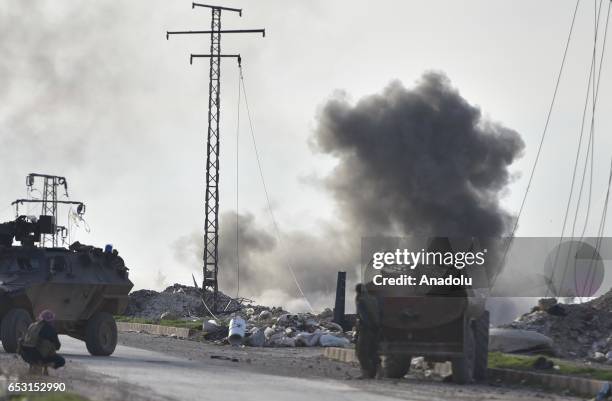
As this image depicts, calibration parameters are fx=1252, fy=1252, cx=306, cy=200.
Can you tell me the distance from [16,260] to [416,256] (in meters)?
9.20

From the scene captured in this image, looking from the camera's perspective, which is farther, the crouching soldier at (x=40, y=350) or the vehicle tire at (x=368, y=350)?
the vehicle tire at (x=368, y=350)

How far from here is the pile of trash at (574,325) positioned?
32.3 meters

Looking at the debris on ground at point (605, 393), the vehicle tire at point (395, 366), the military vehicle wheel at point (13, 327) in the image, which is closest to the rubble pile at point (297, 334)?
the vehicle tire at point (395, 366)

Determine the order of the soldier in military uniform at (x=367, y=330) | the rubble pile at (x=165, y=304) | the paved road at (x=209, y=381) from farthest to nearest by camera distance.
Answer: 1. the rubble pile at (x=165, y=304)
2. the soldier in military uniform at (x=367, y=330)
3. the paved road at (x=209, y=381)

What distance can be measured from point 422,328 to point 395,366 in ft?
5.92

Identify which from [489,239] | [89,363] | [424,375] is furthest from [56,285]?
[489,239]

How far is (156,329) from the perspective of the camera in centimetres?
4947

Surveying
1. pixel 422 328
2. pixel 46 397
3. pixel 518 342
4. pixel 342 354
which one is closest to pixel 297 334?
pixel 342 354

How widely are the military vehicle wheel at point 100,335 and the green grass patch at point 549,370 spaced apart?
8615 mm

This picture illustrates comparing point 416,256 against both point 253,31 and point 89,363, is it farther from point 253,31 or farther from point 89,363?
point 253,31

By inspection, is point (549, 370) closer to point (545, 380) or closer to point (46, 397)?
point (545, 380)

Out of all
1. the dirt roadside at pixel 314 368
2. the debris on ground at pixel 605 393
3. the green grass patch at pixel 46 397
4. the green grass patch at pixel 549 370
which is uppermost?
the green grass patch at pixel 549 370

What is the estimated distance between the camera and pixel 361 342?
23453 millimetres

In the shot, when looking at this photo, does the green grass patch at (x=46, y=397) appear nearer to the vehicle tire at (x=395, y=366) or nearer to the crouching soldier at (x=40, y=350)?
the crouching soldier at (x=40, y=350)
